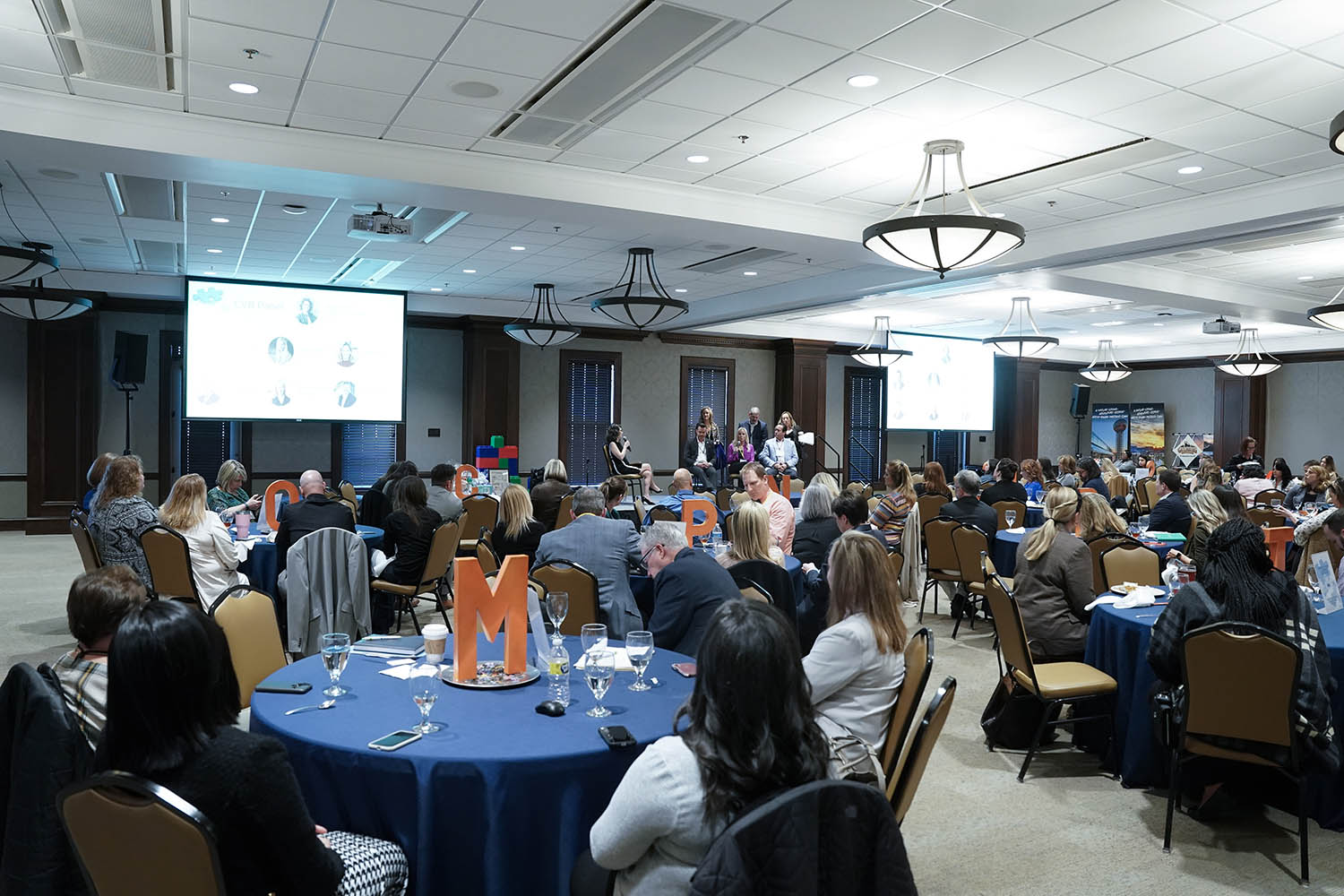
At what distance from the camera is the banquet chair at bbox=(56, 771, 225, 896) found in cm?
165

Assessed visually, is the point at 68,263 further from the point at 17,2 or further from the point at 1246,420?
the point at 1246,420

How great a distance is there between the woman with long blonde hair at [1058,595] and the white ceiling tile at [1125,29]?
227 centimetres

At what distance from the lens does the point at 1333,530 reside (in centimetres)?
469

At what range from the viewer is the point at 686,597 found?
354 centimetres

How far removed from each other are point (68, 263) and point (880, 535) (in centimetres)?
1059

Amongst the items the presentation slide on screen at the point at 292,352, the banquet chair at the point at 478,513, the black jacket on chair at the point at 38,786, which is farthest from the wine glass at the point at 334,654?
the presentation slide on screen at the point at 292,352

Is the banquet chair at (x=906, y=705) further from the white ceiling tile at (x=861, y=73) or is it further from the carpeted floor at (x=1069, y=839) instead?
the white ceiling tile at (x=861, y=73)

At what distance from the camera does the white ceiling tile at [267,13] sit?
4102 millimetres

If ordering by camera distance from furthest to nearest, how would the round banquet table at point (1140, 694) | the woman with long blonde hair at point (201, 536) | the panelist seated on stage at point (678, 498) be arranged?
the panelist seated on stage at point (678, 498) < the woman with long blonde hair at point (201, 536) < the round banquet table at point (1140, 694)

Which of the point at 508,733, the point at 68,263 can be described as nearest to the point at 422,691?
the point at 508,733

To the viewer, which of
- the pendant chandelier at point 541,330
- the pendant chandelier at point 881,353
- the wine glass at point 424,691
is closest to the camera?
the wine glass at point 424,691

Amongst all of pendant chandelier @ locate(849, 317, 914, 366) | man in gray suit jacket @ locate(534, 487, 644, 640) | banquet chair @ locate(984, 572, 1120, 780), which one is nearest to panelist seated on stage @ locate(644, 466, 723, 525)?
man in gray suit jacket @ locate(534, 487, 644, 640)

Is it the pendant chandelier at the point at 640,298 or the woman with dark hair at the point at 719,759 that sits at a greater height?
the pendant chandelier at the point at 640,298

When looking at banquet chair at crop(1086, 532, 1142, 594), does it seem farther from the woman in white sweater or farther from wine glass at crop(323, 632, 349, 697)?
wine glass at crop(323, 632, 349, 697)
